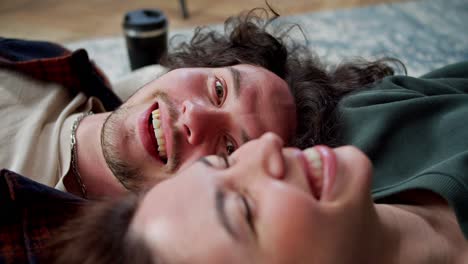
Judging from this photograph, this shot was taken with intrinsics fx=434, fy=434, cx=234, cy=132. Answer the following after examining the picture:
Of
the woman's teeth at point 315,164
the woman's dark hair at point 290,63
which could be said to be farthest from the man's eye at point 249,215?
the woman's dark hair at point 290,63

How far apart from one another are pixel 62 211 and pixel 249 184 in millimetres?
417

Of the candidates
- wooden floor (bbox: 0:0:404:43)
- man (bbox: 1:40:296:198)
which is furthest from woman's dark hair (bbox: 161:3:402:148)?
wooden floor (bbox: 0:0:404:43)

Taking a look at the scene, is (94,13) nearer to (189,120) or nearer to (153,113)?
(153,113)

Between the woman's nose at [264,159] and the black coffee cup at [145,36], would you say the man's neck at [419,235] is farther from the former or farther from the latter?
the black coffee cup at [145,36]

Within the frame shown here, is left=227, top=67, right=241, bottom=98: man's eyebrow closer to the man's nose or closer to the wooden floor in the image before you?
the man's nose

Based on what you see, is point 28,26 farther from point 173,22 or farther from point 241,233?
point 241,233

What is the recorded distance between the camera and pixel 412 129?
999 millimetres

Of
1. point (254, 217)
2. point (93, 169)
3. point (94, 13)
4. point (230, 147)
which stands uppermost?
point (254, 217)

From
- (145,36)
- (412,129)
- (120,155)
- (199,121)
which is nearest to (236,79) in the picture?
(199,121)

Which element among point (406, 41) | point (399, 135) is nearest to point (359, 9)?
point (406, 41)

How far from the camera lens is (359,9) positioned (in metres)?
2.19

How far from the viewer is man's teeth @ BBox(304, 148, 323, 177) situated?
24.7 inches

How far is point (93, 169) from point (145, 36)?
728 millimetres

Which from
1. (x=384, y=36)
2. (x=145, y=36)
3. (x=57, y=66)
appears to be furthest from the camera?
(x=384, y=36)
